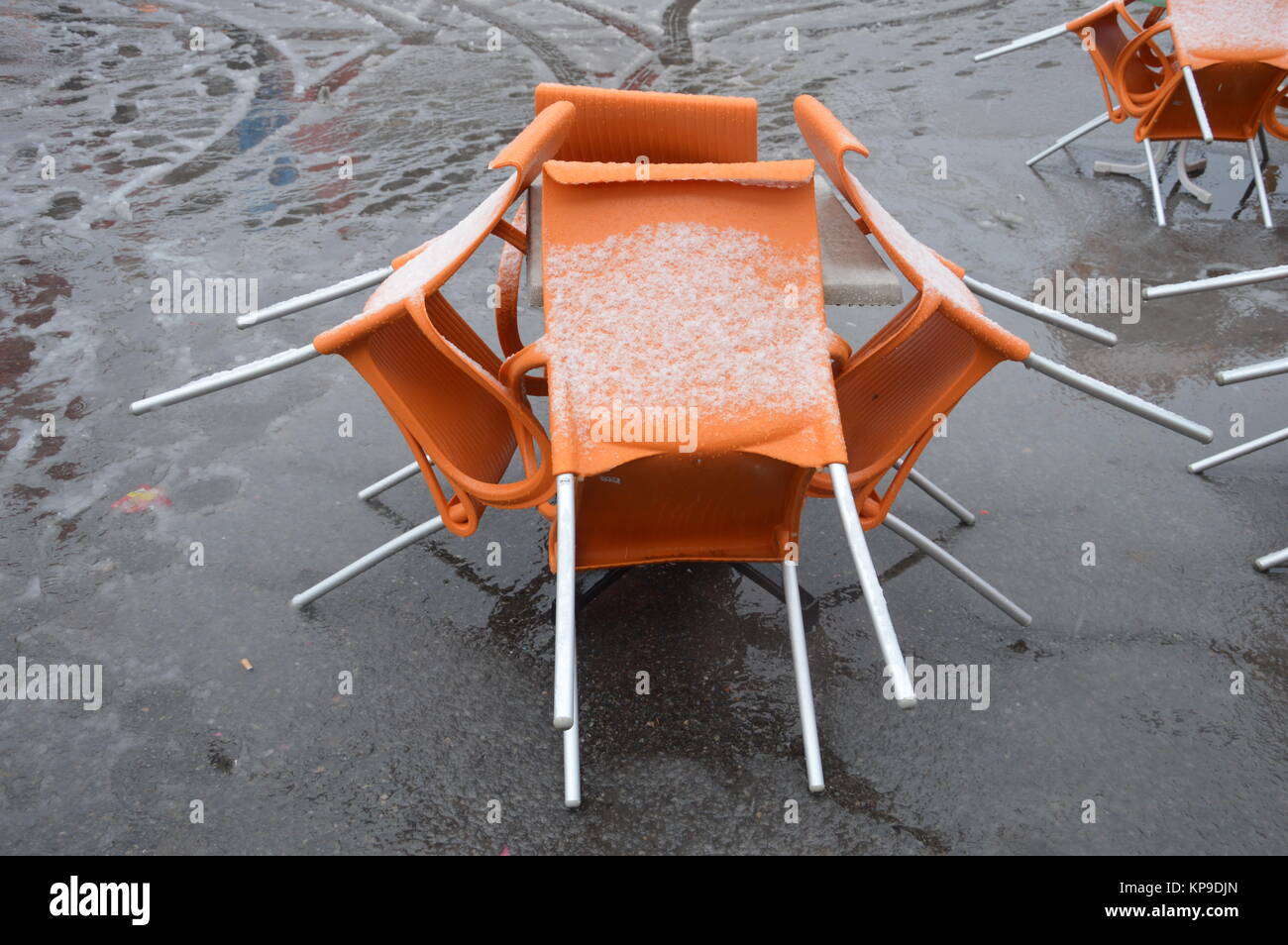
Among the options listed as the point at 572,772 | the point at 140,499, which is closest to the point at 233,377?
the point at 572,772

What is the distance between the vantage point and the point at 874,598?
2035 mm

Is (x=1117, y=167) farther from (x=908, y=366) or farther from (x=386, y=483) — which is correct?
(x=386, y=483)

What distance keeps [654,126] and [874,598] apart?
1845mm

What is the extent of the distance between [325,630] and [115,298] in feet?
9.96

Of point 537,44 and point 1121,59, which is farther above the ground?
point 1121,59

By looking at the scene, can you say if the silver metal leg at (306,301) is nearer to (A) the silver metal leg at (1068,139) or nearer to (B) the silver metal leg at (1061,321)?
(B) the silver metal leg at (1061,321)

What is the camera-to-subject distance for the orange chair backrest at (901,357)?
2518 mm

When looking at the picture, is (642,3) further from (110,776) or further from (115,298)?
(110,776)

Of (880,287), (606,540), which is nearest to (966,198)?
(880,287)

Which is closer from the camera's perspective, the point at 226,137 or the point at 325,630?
the point at 325,630

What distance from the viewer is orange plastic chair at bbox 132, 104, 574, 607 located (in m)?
2.49

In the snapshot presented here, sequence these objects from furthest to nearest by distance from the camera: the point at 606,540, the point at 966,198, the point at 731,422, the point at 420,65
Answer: the point at 420,65 < the point at 966,198 < the point at 606,540 < the point at 731,422

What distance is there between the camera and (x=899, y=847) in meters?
2.62

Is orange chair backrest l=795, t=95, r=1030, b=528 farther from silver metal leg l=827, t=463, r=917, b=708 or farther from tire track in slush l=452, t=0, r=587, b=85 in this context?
tire track in slush l=452, t=0, r=587, b=85
